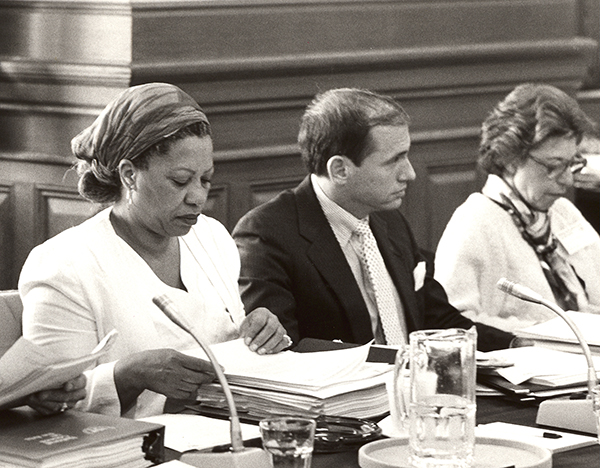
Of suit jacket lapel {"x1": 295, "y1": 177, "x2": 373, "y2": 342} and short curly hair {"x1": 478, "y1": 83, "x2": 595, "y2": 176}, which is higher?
short curly hair {"x1": 478, "y1": 83, "x2": 595, "y2": 176}

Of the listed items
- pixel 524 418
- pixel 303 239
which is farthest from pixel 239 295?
pixel 524 418

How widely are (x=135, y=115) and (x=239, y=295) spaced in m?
0.61

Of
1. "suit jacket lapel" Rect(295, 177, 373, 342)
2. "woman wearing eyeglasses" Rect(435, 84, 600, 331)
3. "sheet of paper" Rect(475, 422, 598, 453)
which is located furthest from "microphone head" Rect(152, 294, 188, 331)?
"woman wearing eyeglasses" Rect(435, 84, 600, 331)

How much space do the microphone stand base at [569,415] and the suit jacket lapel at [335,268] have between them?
1.13 m

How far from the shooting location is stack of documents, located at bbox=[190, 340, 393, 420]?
2676 millimetres

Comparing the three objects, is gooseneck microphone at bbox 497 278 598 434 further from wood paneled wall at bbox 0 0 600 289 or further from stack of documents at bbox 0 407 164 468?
wood paneled wall at bbox 0 0 600 289

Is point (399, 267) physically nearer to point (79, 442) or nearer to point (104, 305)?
point (104, 305)

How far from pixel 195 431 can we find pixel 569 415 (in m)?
0.74

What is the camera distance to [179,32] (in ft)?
15.7

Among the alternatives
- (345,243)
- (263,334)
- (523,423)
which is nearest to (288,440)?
(523,423)

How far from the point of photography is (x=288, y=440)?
2062 millimetres

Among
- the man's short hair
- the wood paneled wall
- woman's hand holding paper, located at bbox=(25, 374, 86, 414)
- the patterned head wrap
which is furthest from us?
the wood paneled wall

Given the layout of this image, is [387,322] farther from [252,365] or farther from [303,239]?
[252,365]

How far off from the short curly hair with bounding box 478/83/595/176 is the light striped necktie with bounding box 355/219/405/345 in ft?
2.60
